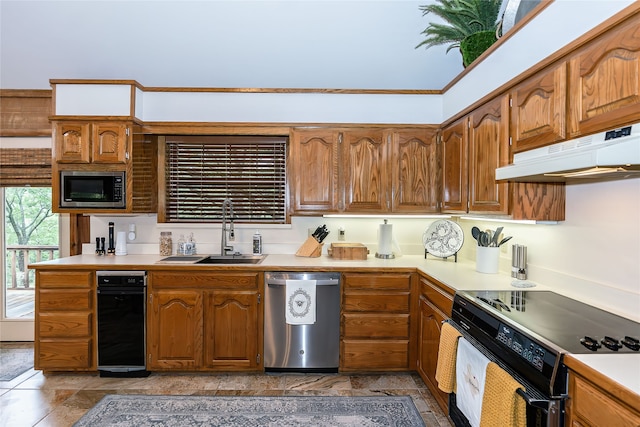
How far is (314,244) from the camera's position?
3457mm

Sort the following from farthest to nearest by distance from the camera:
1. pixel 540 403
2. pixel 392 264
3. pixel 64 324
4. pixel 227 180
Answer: pixel 227 180 < pixel 392 264 < pixel 64 324 < pixel 540 403

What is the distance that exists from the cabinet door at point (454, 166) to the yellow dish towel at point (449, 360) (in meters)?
1.01

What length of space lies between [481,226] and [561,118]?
5.33ft

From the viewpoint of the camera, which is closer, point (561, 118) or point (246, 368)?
point (561, 118)

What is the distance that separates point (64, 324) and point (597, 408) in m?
3.43

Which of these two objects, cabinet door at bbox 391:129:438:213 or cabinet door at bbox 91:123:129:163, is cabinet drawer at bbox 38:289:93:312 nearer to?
cabinet door at bbox 91:123:129:163

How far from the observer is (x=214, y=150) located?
3.71 meters

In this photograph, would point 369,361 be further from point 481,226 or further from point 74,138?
point 74,138

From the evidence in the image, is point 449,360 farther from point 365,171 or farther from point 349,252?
point 365,171

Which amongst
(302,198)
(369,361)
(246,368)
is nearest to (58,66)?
(302,198)

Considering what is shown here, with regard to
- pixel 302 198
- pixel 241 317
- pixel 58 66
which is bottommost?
pixel 241 317

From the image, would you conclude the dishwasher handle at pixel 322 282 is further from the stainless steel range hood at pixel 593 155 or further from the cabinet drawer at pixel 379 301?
the stainless steel range hood at pixel 593 155

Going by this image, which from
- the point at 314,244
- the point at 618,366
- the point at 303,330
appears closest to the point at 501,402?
the point at 618,366

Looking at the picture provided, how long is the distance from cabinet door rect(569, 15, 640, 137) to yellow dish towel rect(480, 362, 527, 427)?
1055mm
